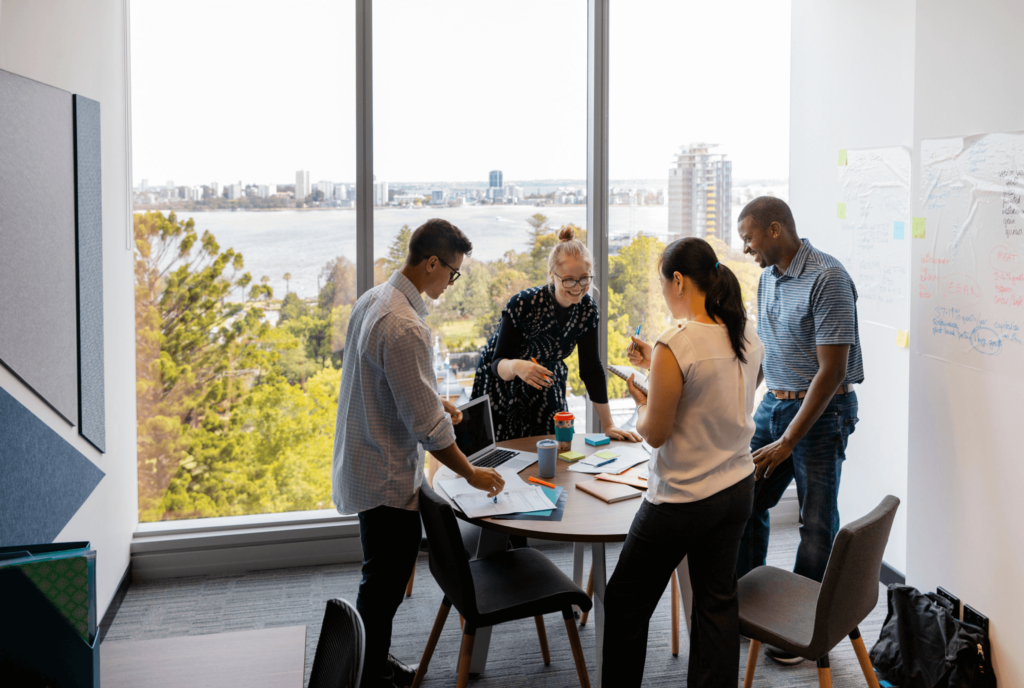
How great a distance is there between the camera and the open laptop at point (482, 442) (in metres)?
2.73

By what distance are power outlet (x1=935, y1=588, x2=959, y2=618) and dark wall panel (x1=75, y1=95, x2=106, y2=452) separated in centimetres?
318

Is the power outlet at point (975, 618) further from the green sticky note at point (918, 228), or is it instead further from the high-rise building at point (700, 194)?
the high-rise building at point (700, 194)

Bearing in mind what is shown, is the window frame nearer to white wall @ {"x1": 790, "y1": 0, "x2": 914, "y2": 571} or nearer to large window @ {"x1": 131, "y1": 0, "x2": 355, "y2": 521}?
large window @ {"x1": 131, "y1": 0, "x2": 355, "y2": 521}

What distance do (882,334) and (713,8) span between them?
6.12ft

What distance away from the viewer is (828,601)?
6.93ft

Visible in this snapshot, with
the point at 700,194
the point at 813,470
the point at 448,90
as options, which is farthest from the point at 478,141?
the point at 813,470

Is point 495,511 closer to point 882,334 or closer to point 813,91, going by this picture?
point 882,334

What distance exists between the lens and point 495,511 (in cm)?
238

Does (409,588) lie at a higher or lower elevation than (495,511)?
lower

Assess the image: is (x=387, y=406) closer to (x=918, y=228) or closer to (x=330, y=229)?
(x=330, y=229)

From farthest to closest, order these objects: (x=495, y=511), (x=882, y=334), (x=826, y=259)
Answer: (x=882, y=334) < (x=826, y=259) < (x=495, y=511)

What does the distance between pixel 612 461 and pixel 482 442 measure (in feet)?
1.62

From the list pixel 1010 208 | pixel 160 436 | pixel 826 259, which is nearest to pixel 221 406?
pixel 160 436

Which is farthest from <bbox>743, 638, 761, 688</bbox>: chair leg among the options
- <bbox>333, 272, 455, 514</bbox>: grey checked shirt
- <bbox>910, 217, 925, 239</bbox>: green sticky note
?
<bbox>910, 217, 925, 239</bbox>: green sticky note
